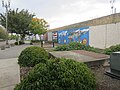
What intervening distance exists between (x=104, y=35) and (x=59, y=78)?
1224cm

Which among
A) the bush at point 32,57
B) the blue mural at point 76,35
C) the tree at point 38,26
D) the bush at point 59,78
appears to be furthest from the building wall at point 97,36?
the tree at point 38,26

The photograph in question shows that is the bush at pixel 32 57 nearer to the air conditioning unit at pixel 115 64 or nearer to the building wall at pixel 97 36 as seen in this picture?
the air conditioning unit at pixel 115 64

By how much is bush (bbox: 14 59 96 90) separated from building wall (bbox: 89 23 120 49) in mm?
10340

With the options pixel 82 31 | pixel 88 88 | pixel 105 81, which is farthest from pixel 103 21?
pixel 88 88

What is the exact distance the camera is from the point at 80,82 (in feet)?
9.06

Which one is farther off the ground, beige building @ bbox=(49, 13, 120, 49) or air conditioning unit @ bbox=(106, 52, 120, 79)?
beige building @ bbox=(49, 13, 120, 49)

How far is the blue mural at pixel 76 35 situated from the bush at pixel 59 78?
14.5 metres

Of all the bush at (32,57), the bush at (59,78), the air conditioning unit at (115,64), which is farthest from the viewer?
the bush at (32,57)

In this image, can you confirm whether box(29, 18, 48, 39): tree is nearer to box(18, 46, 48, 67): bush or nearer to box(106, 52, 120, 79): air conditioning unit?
box(18, 46, 48, 67): bush

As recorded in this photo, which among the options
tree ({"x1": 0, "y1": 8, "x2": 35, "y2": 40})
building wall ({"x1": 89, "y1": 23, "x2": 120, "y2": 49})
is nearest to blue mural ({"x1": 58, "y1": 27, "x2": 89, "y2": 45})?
building wall ({"x1": 89, "y1": 23, "x2": 120, "y2": 49})

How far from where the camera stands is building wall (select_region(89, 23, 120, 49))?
12.6 meters

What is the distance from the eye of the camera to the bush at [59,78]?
8.66 feet

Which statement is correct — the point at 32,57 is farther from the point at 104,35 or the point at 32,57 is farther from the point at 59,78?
the point at 104,35

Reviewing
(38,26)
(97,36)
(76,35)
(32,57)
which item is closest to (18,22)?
(38,26)
